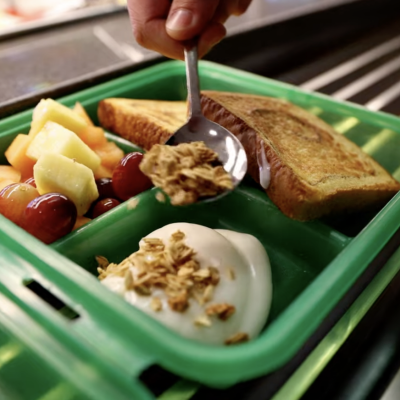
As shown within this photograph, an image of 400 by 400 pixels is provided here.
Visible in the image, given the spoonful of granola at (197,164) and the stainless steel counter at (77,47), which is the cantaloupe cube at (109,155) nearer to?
the spoonful of granola at (197,164)

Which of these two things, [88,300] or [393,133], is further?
[393,133]

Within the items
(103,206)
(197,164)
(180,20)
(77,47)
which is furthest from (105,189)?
(77,47)

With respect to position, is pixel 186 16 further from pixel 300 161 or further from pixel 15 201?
pixel 15 201

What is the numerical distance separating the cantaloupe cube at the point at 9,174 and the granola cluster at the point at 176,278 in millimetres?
387

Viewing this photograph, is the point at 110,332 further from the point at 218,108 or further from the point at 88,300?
the point at 218,108

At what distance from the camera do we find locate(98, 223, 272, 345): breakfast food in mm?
723

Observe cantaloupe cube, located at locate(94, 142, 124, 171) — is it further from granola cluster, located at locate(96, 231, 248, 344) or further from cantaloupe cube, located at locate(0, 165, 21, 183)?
granola cluster, located at locate(96, 231, 248, 344)

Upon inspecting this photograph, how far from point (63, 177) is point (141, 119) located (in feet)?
1.09

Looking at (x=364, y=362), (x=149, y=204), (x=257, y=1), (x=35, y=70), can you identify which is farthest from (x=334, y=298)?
(x=257, y=1)

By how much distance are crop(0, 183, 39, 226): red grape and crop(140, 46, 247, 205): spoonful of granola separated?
262mm

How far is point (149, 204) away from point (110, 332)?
1.46 feet

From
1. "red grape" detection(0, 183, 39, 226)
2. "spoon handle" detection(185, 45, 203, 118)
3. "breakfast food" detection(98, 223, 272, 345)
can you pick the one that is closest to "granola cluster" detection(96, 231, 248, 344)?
"breakfast food" detection(98, 223, 272, 345)

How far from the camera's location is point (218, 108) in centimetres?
109

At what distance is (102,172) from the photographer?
113 centimetres
